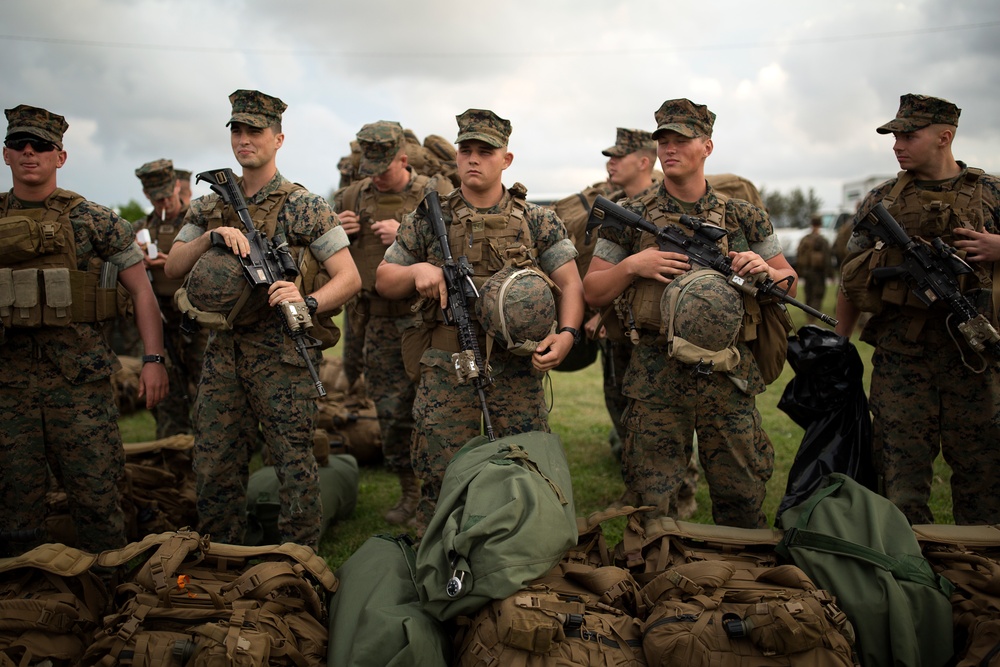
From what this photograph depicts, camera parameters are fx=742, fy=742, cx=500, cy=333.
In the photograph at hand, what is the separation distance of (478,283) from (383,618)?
1.86 meters

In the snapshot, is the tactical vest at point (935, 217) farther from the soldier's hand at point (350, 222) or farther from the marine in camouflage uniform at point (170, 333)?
the marine in camouflage uniform at point (170, 333)

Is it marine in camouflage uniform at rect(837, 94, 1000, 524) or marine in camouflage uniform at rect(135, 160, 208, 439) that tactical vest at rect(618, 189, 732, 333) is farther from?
marine in camouflage uniform at rect(135, 160, 208, 439)

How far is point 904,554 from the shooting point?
308cm

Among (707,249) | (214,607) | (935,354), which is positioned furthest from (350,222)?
(935,354)

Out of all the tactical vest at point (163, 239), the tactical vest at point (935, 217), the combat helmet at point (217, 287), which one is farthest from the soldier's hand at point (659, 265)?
the tactical vest at point (163, 239)

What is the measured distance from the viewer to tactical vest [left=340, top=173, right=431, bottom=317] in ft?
19.5

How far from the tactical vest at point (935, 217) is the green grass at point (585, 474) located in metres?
1.89

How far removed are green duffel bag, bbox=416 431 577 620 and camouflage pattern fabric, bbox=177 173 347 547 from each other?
1313mm

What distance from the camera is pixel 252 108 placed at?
164 inches

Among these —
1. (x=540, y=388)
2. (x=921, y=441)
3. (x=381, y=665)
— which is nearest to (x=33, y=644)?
(x=381, y=665)

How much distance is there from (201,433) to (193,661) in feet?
5.82

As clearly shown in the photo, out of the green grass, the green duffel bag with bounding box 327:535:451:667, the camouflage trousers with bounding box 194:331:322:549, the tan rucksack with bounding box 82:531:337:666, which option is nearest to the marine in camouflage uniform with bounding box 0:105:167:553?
the camouflage trousers with bounding box 194:331:322:549

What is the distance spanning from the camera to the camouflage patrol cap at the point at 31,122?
405cm

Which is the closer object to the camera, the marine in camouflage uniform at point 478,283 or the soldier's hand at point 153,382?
the marine in camouflage uniform at point 478,283
